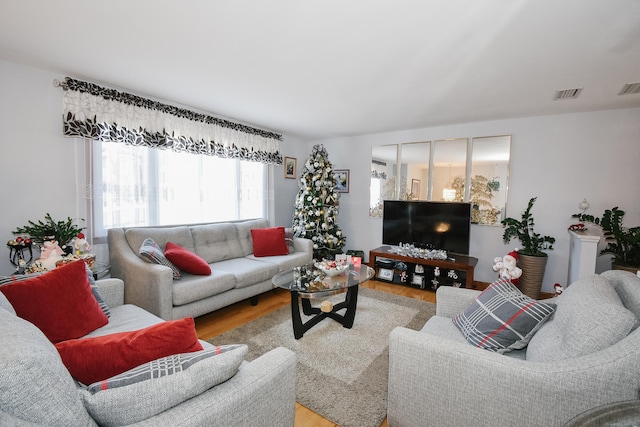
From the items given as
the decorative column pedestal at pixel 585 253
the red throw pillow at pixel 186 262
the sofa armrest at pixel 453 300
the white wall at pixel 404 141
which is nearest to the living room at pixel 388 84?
the white wall at pixel 404 141

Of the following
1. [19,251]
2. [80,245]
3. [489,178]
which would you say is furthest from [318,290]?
[489,178]

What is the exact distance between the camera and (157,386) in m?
0.85

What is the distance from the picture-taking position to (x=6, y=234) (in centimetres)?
252

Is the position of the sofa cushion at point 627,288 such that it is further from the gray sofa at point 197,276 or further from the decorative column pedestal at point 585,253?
the gray sofa at point 197,276

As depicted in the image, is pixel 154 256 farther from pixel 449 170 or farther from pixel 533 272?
pixel 533 272

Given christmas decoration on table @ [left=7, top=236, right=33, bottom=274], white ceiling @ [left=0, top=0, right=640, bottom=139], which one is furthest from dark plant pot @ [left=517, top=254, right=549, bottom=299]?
christmas decoration on table @ [left=7, top=236, right=33, bottom=274]

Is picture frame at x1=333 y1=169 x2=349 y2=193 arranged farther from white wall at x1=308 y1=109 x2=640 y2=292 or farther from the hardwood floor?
the hardwood floor

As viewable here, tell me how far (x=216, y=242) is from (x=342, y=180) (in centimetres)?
265

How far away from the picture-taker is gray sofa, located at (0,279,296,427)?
657mm

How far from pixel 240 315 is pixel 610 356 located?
112 inches

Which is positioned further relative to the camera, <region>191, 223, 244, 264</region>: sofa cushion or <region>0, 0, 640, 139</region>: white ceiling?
<region>191, 223, 244, 264</region>: sofa cushion

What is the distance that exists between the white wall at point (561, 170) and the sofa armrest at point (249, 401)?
12.8ft

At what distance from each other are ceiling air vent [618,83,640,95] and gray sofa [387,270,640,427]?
2.26 m

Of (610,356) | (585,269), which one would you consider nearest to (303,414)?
(610,356)
